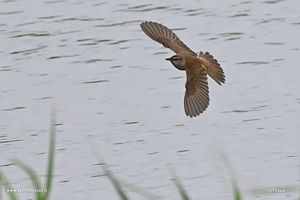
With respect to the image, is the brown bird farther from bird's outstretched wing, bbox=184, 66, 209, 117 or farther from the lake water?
the lake water

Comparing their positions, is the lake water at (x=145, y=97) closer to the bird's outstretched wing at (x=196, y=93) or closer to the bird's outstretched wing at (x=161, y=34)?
the bird's outstretched wing at (x=196, y=93)

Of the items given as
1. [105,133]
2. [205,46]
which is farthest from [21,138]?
[205,46]

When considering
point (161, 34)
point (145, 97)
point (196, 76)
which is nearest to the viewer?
point (196, 76)

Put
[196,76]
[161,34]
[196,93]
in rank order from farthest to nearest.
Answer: [161,34] < [196,76] < [196,93]

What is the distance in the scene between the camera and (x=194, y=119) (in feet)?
28.5

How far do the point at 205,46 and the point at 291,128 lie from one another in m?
2.84

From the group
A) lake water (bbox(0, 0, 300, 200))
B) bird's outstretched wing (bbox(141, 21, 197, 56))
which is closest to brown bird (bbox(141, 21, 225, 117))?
bird's outstretched wing (bbox(141, 21, 197, 56))

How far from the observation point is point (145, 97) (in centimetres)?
938

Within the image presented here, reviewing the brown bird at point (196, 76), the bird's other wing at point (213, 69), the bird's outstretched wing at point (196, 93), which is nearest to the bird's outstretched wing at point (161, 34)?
the brown bird at point (196, 76)

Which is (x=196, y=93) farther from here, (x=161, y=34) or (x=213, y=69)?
(x=161, y=34)

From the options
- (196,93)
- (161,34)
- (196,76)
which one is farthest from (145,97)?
(196,93)

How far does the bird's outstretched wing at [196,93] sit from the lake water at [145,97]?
13.9 inches

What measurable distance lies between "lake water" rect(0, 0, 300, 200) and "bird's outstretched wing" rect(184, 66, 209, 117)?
352mm

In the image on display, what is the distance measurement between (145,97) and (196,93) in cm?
174
